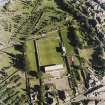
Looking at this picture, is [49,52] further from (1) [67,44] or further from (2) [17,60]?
(2) [17,60]

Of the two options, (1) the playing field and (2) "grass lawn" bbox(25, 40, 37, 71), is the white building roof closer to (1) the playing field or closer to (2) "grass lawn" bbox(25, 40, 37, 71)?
(1) the playing field

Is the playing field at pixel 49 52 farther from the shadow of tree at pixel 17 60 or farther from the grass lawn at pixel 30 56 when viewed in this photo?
the shadow of tree at pixel 17 60

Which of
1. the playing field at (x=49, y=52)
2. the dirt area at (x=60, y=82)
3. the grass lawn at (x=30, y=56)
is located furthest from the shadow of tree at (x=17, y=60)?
the dirt area at (x=60, y=82)

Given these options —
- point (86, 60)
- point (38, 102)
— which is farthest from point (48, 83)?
point (86, 60)

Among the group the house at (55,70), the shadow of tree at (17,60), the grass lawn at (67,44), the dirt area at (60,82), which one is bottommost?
the dirt area at (60,82)

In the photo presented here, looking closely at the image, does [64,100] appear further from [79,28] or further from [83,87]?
[79,28]

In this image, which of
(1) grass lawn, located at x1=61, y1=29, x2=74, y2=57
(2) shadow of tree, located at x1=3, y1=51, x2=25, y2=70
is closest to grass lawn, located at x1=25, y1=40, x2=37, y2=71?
(2) shadow of tree, located at x1=3, y1=51, x2=25, y2=70
